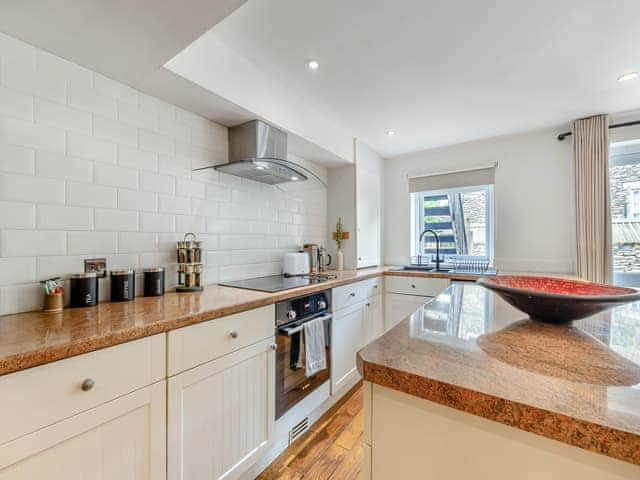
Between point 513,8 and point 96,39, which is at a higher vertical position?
point 513,8

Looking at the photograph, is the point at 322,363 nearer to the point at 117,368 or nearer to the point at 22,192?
the point at 117,368

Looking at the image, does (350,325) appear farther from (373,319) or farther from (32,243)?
(32,243)

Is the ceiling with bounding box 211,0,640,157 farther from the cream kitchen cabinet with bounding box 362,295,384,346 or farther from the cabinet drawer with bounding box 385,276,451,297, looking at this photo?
the cream kitchen cabinet with bounding box 362,295,384,346

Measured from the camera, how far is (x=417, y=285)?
8.95 ft

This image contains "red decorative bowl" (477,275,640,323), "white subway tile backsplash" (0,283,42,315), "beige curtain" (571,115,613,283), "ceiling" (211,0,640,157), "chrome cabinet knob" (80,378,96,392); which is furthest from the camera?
"beige curtain" (571,115,613,283)

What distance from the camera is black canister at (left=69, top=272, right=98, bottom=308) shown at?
123 centimetres

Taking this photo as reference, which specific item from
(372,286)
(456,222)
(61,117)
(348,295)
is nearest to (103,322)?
(61,117)

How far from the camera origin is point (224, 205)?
6.54 ft

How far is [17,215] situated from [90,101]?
1.98 ft

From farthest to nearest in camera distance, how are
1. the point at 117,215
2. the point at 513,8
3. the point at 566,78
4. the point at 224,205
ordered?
the point at 224,205 < the point at 566,78 < the point at 117,215 < the point at 513,8

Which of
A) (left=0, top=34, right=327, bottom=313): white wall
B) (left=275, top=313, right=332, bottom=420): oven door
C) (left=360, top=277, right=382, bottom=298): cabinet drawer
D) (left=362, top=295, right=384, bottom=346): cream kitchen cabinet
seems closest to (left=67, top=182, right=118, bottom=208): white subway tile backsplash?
(left=0, top=34, right=327, bottom=313): white wall

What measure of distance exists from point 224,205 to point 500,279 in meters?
1.66

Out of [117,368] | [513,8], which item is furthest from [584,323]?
[117,368]

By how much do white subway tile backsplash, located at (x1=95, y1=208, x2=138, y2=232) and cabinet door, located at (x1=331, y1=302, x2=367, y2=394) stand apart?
1379 millimetres
